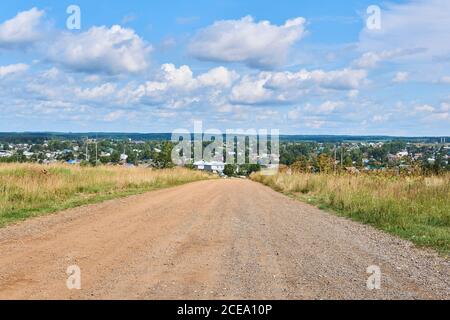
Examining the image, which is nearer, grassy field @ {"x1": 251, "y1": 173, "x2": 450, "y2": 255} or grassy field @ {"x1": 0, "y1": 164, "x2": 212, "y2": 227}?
grassy field @ {"x1": 251, "y1": 173, "x2": 450, "y2": 255}

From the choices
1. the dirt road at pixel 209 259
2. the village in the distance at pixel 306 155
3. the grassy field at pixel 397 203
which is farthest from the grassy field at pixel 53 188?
the grassy field at pixel 397 203

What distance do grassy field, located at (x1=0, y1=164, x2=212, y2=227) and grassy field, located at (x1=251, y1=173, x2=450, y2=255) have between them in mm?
8715

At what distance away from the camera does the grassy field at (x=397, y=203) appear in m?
11.7

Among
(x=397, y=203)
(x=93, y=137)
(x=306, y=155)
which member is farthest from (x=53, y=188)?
(x=93, y=137)

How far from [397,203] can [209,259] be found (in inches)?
331

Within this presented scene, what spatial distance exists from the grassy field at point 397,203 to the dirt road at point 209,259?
65 cm

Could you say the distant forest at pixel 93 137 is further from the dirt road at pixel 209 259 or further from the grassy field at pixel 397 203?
the dirt road at pixel 209 259

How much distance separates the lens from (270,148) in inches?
2197

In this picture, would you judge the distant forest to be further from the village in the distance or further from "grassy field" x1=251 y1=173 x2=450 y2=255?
"grassy field" x1=251 y1=173 x2=450 y2=255

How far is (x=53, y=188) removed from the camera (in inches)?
808

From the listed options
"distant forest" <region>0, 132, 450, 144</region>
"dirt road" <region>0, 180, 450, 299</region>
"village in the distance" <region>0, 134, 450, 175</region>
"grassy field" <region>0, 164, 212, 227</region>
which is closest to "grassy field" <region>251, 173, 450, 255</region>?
"dirt road" <region>0, 180, 450, 299</region>

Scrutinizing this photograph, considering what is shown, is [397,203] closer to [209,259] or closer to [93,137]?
[209,259]

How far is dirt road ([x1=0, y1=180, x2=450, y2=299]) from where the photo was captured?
6465 mm
